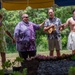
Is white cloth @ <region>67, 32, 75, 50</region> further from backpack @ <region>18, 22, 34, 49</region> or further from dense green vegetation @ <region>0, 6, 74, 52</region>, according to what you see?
dense green vegetation @ <region>0, 6, 74, 52</region>

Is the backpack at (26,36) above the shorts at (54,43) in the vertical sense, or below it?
above

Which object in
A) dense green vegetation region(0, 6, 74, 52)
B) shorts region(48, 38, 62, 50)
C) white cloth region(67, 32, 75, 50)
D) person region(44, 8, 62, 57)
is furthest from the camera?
dense green vegetation region(0, 6, 74, 52)

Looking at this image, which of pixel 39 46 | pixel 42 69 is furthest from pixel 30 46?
pixel 39 46

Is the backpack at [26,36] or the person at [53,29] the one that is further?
the person at [53,29]

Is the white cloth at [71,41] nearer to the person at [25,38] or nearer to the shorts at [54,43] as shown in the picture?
the shorts at [54,43]

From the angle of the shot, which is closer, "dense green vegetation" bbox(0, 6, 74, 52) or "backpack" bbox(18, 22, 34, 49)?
"backpack" bbox(18, 22, 34, 49)

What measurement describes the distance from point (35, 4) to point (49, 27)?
128 centimetres

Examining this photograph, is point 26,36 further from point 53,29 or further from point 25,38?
point 53,29

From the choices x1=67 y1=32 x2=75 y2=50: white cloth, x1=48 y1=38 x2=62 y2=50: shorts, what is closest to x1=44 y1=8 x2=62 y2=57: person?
x1=48 y1=38 x2=62 y2=50: shorts

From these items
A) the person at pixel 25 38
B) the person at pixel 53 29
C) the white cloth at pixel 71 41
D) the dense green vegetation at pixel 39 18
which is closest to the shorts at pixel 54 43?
the person at pixel 53 29

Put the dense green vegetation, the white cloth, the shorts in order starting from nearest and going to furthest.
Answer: the shorts
the white cloth
the dense green vegetation

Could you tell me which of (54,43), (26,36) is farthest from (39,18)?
(26,36)

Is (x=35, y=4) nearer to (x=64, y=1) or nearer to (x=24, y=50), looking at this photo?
(x=64, y=1)

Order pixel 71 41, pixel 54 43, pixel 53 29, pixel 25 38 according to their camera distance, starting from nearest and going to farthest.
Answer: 1. pixel 25 38
2. pixel 53 29
3. pixel 54 43
4. pixel 71 41
